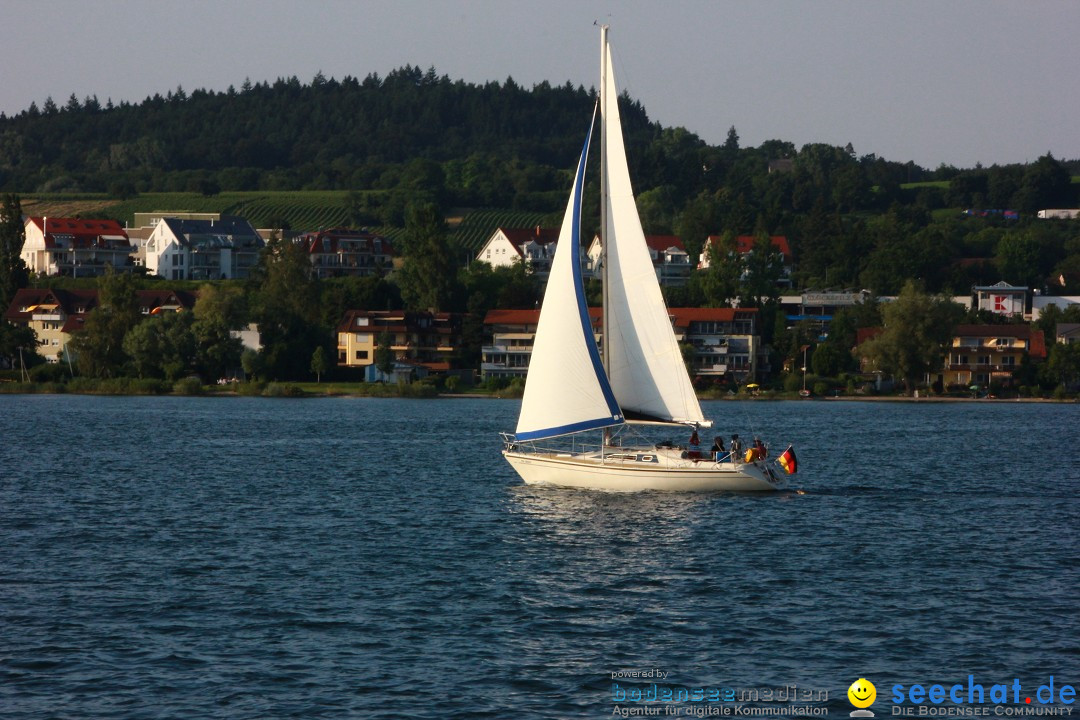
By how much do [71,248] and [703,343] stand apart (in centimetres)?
8451

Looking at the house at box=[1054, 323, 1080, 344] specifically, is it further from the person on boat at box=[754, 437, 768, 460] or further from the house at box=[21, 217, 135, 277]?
the house at box=[21, 217, 135, 277]

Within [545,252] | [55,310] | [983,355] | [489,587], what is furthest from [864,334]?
[489,587]

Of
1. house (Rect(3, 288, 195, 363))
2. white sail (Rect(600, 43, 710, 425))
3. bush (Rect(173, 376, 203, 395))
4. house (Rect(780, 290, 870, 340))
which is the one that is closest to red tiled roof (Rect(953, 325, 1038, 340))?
house (Rect(780, 290, 870, 340))

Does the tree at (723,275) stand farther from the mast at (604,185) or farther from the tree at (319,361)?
the mast at (604,185)

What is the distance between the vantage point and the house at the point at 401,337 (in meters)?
→ 126

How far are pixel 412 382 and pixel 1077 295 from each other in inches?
3880

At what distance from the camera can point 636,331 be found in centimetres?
4256

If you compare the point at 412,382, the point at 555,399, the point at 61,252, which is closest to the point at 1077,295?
the point at 412,382

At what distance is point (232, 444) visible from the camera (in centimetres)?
6744

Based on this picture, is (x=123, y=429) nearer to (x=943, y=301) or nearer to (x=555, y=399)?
(x=555, y=399)

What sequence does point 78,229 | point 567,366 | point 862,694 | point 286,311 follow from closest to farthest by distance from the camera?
1. point 862,694
2. point 567,366
3. point 286,311
4. point 78,229

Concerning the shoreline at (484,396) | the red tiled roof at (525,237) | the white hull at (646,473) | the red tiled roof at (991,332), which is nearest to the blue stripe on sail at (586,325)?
the white hull at (646,473)

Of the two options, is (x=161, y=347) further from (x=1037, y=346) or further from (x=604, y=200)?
(x=1037, y=346)

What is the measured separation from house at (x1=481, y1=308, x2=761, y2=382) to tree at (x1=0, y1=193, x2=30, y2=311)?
51756mm
